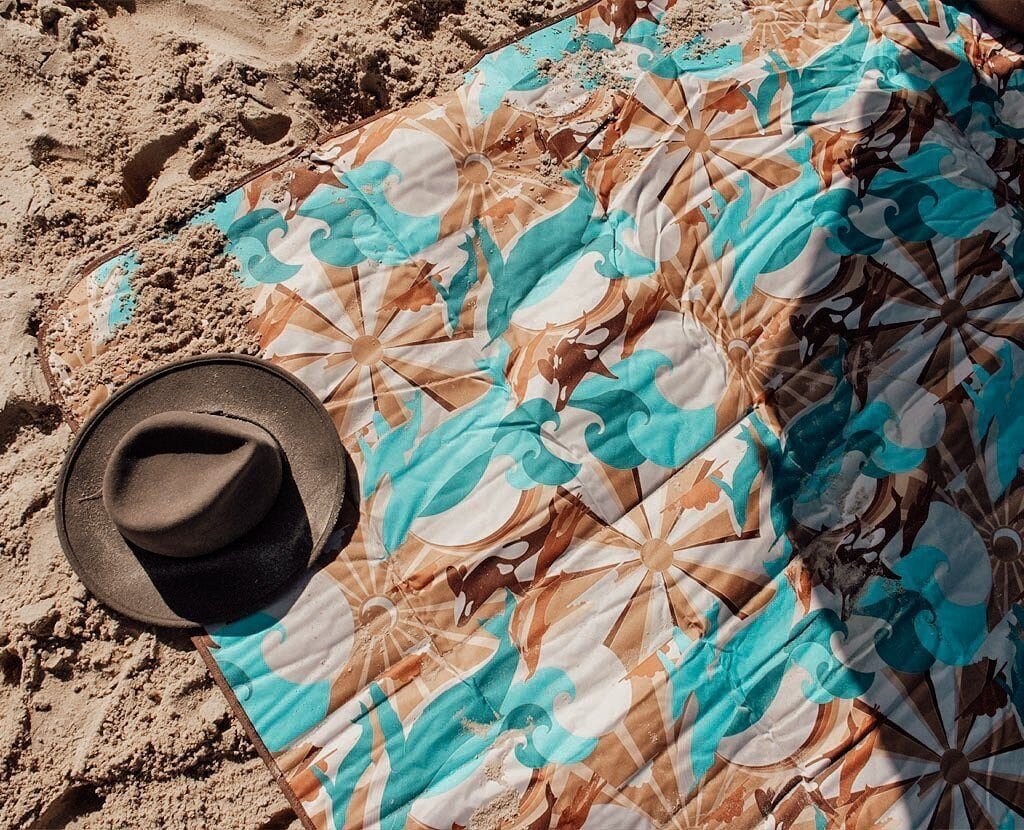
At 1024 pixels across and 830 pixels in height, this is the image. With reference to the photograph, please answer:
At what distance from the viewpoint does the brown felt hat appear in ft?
5.06

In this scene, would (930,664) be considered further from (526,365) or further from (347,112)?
(347,112)

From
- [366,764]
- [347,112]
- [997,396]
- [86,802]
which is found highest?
[347,112]

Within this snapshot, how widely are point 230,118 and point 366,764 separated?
168 cm

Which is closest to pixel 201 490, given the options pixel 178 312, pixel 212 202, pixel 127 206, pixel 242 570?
pixel 242 570

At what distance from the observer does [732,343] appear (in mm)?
1938

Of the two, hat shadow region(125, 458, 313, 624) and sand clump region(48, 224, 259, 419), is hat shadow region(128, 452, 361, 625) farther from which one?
sand clump region(48, 224, 259, 419)

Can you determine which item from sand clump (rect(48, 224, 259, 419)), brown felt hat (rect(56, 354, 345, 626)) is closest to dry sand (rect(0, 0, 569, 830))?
sand clump (rect(48, 224, 259, 419))

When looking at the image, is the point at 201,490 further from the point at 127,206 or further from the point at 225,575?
the point at 127,206

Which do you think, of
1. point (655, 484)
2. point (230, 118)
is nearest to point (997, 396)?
point (655, 484)

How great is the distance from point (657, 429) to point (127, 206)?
59.9 inches

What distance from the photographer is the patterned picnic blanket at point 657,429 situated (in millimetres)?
1633

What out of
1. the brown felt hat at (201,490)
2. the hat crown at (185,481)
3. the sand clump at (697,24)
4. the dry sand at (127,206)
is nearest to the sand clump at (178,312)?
the dry sand at (127,206)

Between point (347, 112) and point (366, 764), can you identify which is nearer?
point (366, 764)

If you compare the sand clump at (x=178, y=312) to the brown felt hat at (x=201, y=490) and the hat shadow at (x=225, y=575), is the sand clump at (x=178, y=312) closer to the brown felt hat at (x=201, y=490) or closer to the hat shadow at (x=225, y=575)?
the brown felt hat at (x=201, y=490)
